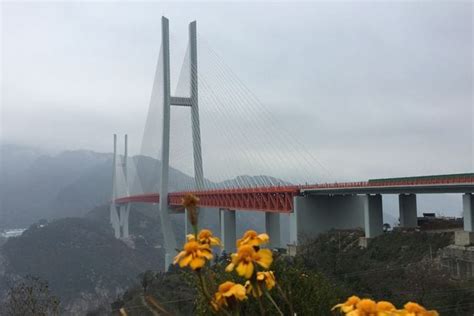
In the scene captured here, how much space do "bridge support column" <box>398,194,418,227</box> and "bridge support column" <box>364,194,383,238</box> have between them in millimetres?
1698

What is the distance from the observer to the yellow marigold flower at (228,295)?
1.85 meters

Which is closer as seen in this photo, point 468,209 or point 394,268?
point 468,209

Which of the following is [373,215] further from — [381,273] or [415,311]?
[415,311]

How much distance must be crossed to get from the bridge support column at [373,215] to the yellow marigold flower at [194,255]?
75.8 ft

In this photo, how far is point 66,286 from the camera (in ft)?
188

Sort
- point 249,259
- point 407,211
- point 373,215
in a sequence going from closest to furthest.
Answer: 1. point 249,259
2. point 373,215
3. point 407,211

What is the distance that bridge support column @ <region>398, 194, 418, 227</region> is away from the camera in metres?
25.3

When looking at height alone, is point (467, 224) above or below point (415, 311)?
below

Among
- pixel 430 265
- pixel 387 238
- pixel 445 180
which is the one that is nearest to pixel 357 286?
pixel 430 265

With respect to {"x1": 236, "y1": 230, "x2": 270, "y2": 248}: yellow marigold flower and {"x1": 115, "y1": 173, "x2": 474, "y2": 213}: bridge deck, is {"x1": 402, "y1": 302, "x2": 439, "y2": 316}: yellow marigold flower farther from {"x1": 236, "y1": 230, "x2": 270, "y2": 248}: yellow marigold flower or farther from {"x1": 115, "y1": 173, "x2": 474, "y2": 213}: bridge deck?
{"x1": 115, "y1": 173, "x2": 474, "y2": 213}: bridge deck

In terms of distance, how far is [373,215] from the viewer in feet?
79.6

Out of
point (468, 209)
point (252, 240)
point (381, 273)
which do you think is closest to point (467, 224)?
point (468, 209)

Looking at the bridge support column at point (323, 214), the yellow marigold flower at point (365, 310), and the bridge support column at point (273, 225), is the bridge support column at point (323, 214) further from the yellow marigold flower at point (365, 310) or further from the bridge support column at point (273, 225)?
the yellow marigold flower at point (365, 310)

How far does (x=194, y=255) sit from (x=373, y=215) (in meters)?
23.6
